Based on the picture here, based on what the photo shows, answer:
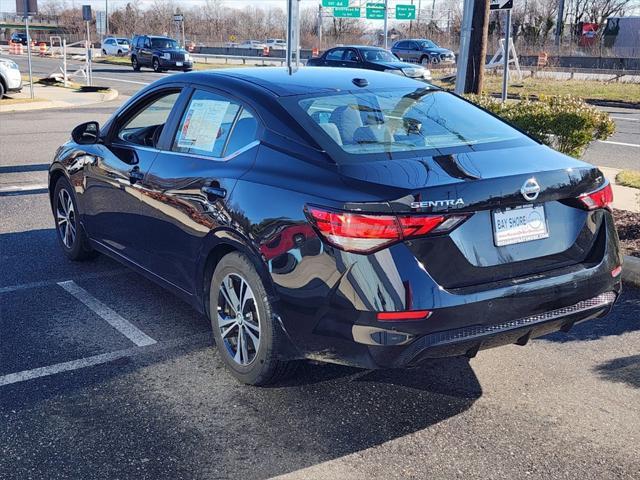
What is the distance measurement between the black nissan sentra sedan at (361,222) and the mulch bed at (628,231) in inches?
92.4

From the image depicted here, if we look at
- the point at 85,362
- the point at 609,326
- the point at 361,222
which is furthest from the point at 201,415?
the point at 609,326

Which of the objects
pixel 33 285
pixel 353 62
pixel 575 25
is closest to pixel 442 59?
pixel 353 62

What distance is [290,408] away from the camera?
12.4 ft

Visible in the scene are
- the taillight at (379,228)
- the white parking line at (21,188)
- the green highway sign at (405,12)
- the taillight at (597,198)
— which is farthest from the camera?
the green highway sign at (405,12)

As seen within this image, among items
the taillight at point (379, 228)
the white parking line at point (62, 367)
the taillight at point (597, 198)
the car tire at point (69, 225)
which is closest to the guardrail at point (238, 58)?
the car tire at point (69, 225)

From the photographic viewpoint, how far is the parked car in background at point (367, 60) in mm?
24656

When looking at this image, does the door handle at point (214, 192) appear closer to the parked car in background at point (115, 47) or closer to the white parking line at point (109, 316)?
the white parking line at point (109, 316)

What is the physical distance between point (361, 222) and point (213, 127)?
4.87 feet

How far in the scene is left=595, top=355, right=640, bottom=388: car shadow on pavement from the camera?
4121 millimetres

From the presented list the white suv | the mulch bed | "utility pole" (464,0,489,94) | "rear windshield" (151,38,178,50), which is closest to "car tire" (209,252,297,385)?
the mulch bed

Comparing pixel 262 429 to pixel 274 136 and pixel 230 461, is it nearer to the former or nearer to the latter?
pixel 230 461

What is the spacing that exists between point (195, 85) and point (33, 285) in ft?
7.31

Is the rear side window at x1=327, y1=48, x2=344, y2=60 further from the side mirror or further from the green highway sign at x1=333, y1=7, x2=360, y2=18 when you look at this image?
the green highway sign at x1=333, y1=7, x2=360, y2=18

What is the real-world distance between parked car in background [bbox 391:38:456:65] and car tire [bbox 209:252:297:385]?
37524 millimetres
